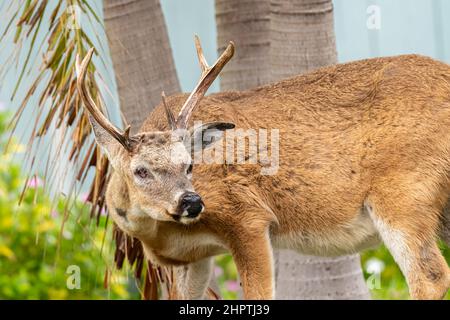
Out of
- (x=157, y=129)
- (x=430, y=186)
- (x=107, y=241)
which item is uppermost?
(x=157, y=129)

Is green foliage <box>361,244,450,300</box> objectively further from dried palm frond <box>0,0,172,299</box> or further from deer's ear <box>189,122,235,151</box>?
deer's ear <box>189,122,235,151</box>

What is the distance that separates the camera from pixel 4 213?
9695mm

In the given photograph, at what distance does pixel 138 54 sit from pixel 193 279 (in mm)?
1822

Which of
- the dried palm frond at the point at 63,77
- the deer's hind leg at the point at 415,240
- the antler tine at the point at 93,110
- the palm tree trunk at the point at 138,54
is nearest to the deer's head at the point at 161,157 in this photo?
the antler tine at the point at 93,110

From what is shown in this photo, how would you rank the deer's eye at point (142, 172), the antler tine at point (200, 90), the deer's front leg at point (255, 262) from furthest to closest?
the deer's front leg at point (255, 262)
the antler tine at point (200, 90)
the deer's eye at point (142, 172)

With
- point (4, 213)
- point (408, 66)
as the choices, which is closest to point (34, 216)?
point (4, 213)

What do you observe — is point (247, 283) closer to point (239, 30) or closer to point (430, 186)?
point (430, 186)

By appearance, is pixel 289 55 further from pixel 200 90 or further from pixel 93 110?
pixel 93 110

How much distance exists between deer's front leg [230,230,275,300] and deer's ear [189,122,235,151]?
59 centimetres

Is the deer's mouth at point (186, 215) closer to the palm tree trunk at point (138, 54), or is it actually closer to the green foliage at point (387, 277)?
the palm tree trunk at point (138, 54)

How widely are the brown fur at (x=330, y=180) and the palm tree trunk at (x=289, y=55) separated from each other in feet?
3.05

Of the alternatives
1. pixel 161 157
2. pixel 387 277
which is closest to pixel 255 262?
pixel 161 157

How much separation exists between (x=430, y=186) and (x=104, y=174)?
2.34 m

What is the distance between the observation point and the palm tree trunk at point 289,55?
7.52 m
